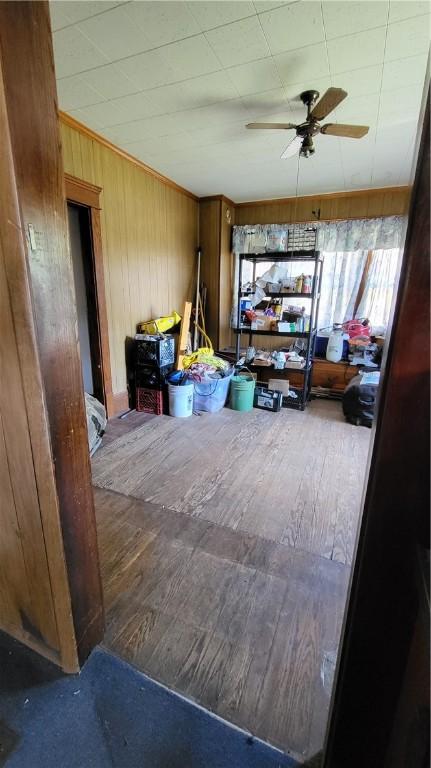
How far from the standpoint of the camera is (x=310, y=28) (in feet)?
5.28

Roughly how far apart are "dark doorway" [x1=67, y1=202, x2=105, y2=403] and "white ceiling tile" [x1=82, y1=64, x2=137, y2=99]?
86 cm

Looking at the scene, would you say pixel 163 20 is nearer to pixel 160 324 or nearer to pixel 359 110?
pixel 359 110

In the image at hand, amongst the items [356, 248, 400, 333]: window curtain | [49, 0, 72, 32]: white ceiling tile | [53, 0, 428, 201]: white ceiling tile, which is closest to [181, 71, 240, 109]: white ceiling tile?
[53, 0, 428, 201]: white ceiling tile

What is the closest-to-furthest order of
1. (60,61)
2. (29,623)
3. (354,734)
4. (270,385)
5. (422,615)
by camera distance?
(422,615) < (354,734) < (29,623) < (60,61) < (270,385)

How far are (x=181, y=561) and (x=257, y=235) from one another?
170 inches

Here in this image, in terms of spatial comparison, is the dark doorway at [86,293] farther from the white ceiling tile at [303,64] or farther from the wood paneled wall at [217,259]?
the wood paneled wall at [217,259]

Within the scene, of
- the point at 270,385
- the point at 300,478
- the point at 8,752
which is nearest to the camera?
the point at 8,752

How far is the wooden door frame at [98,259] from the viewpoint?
2641mm

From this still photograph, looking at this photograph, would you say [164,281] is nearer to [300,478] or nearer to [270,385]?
[270,385]

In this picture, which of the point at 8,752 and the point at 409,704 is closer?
the point at 409,704

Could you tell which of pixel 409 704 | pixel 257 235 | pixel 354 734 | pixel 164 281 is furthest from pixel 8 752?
pixel 257 235

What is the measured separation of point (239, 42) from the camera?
1698 mm

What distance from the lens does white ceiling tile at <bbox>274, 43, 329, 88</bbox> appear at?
177 centimetres

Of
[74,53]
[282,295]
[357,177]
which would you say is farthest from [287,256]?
[74,53]
